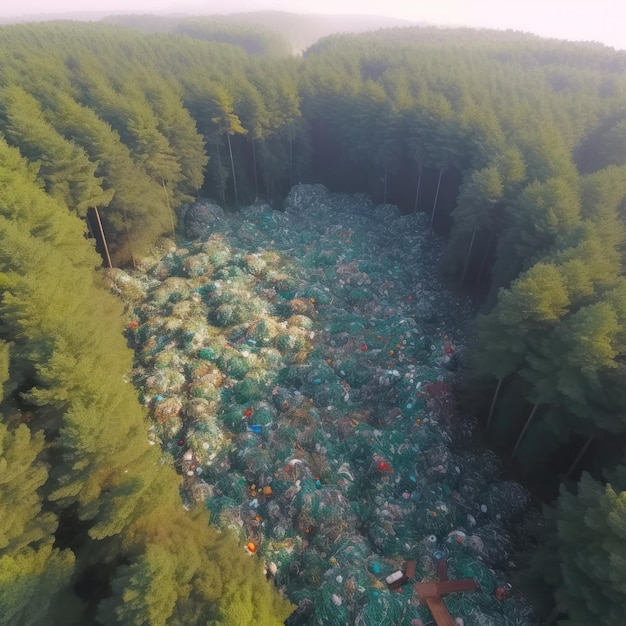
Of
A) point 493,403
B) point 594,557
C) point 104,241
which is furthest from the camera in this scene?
point 104,241

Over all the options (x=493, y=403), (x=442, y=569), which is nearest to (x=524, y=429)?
(x=493, y=403)

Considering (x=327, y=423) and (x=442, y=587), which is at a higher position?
(x=442, y=587)

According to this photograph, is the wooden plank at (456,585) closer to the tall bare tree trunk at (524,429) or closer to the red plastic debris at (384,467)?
the red plastic debris at (384,467)

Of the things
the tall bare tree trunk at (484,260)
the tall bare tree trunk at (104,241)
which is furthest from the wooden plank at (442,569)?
the tall bare tree trunk at (104,241)

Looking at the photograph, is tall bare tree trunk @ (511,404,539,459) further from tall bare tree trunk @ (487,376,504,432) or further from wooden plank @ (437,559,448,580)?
wooden plank @ (437,559,448,580)

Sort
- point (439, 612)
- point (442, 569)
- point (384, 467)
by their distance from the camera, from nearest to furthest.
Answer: point (439, 612) → point (442, 569) → point (384, 467)

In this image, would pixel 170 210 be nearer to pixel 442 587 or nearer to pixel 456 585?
pixel 442 587

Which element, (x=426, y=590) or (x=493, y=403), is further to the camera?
(x=493, y=403)
